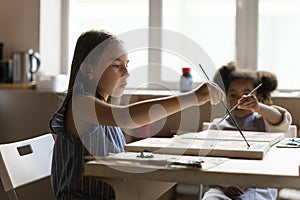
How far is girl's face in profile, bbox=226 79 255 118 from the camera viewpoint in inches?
86.0

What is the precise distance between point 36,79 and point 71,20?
0.50m

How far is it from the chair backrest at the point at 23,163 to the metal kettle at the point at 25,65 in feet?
3.49

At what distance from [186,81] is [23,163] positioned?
48.5 inches

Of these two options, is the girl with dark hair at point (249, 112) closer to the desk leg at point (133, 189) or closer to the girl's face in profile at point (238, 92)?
the girl's face in profile at point (238, 92)

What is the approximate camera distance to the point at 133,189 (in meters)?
1.26

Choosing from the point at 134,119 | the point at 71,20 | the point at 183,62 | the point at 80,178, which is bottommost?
the point at 80,178

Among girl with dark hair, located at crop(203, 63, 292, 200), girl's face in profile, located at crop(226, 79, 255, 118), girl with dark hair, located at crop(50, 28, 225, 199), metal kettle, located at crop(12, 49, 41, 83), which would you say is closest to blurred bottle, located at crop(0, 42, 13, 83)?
metal kettle, located at crop(12, 49, 41, 83)

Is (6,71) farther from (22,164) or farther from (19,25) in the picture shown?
(22,164)

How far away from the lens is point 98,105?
4.37ft

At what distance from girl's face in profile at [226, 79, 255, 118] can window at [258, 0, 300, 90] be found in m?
0.55

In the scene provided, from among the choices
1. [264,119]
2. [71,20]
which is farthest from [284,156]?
[71,20]

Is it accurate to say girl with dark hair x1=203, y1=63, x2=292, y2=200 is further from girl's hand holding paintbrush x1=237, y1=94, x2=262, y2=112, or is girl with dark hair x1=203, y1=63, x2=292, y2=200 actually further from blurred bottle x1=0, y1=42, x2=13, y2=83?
blurred bottle x1=0, y1=42, x2=13, y2=83

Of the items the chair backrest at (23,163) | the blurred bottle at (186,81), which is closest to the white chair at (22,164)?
the chair backrest at (23,163)

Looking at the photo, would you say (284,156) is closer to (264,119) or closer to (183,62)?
(264,119)
